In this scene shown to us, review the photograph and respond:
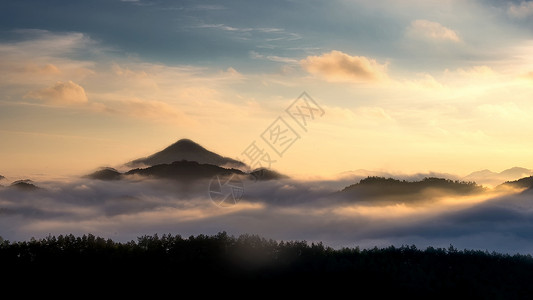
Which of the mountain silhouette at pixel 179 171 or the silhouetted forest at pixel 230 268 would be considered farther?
the mountain silhouette at pixel 179 171

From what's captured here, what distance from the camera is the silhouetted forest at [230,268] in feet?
116

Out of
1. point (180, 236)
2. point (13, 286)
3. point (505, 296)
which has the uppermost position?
point (180, 236)

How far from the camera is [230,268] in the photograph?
36281 mm

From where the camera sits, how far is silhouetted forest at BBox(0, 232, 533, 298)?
35344 millimetres

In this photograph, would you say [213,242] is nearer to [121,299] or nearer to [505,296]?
[121,299]

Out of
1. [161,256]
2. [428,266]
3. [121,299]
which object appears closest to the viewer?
[121,299]

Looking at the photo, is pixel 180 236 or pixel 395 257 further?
pixel 395 257

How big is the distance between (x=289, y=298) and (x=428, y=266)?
398 inches

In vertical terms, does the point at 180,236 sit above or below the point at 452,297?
above

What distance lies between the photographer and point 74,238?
121 ft

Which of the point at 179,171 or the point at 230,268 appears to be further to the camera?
the point at 179,171

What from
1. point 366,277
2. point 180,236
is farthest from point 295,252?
point 180,236

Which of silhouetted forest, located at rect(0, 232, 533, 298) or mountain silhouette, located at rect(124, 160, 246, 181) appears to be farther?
mountain silhouette, located at rect(124, 160, 246, 181)

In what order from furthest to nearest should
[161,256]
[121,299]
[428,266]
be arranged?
[428,266] < [161,256] < [121,299]
